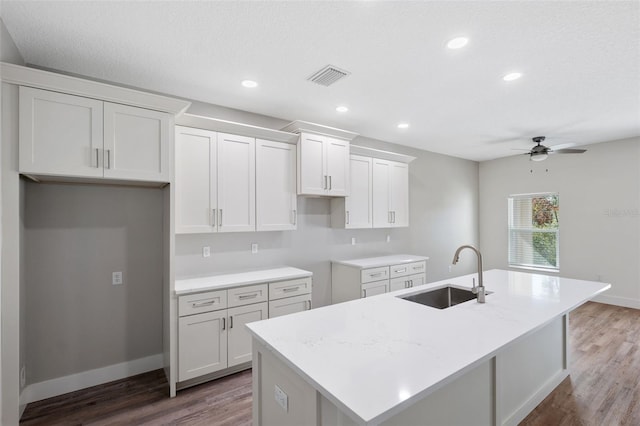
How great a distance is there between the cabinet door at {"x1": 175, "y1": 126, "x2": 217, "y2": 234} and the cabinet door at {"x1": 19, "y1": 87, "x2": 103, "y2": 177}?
0.65 m

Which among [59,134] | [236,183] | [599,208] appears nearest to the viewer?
[59,134]

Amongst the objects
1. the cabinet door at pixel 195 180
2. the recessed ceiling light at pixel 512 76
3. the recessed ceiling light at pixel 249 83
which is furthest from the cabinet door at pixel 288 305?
the recessed ceiling light at pixel 512 76

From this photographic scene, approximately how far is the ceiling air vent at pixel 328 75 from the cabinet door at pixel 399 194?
7.05ft

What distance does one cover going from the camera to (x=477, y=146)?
535cm

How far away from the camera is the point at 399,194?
470 cm

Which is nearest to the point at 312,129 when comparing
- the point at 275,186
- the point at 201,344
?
the point at 275,186

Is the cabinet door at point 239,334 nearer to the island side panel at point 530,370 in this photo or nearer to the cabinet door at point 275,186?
the cabinet door at point 275,186

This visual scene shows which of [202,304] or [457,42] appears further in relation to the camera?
[202,304]

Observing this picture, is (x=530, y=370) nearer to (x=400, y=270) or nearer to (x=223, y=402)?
(x=400, y=270)

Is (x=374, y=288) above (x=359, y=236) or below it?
below

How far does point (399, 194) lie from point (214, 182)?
283 centimetres

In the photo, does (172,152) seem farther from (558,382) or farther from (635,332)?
(635,332)

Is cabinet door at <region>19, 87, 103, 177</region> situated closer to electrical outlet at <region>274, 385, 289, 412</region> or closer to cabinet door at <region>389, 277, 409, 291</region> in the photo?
electrical outlet at <region>274, 385, 289, 412</region>

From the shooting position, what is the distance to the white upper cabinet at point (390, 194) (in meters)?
4.41
